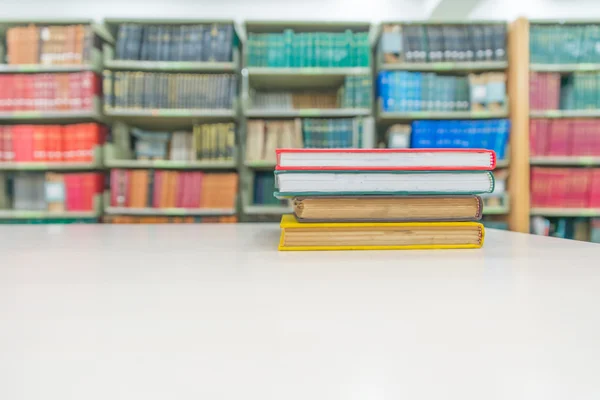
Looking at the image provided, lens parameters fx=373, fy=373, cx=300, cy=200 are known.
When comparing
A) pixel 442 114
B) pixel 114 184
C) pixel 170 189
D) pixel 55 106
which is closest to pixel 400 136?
pixel 442 114

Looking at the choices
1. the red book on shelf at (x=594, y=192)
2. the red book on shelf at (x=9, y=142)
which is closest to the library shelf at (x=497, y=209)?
the red book on shelf at (x=594, y=192)

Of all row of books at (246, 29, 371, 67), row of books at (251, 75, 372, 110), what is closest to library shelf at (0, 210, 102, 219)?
row of books at (251, 75, 372, 110)

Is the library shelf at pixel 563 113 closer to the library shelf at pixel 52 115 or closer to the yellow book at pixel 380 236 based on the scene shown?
the yellow book at pixel 380 236

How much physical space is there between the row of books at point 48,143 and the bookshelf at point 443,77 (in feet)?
6.24

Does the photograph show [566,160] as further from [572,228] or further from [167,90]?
[167,90]

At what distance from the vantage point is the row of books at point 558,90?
Answer: 2.39 metres

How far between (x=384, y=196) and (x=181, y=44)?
7.58ft

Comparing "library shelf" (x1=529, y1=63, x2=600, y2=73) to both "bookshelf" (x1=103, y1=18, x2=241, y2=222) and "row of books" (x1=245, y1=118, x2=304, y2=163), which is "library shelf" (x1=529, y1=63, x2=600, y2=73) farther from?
"bookshelf" (x1=103, y1=18, x2=241, y2=222)

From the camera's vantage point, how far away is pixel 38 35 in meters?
2.40

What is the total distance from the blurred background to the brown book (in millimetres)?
1843

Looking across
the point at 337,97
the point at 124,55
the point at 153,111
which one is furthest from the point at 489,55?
the point at 124,55

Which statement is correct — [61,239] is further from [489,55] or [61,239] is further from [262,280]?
[489,55]

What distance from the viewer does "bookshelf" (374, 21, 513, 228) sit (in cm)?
239

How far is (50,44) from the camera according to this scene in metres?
2.41
